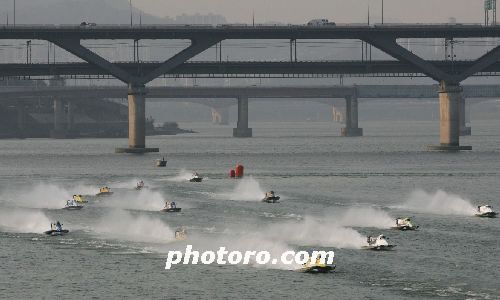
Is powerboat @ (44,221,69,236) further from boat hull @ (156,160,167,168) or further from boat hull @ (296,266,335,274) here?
boat hull @ (156,160,167,168)

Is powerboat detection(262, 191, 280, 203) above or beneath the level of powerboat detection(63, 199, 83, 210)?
above

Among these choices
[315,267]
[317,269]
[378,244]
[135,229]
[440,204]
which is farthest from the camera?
[440,204]

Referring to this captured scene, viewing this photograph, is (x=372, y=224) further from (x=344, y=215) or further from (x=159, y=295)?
(x=159, y=295)

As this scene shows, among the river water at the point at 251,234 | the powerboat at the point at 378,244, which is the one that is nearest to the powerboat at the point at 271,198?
the river water at the point at 251,234

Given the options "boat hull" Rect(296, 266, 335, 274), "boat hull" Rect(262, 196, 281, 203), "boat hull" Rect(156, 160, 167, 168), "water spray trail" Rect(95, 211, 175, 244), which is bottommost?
"boat hull" Rect(296, 266, 335, 274)

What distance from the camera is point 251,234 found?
97.2 meters

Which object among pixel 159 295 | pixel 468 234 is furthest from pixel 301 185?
pixel 159 295

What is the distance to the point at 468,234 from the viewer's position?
96.9m

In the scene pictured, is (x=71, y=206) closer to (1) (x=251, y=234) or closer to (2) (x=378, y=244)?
(1) (x=251, y=234)

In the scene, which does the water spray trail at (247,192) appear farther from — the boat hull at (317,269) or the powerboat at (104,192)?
the boat hull at (317,269)

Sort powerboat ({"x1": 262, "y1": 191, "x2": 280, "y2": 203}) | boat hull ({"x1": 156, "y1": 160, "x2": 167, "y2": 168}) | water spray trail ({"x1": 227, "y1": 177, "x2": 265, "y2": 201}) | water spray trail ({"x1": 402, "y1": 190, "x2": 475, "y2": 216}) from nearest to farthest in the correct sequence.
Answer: water spray trail ({"x1": 402, "y1": 190, "x2": 475, "y2": 216}), powerboat ({"x1": 262, "y1": 191, "x2": 280, "y2": 203}), water spray trail ({"x1": 227, "y1": 177, "x2": 265, "y2": 201}), boat hull ({"x1": 156, "y1": 160, "x2": 167, "y2": 168})

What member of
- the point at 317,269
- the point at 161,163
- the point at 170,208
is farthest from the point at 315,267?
the point at 161,163

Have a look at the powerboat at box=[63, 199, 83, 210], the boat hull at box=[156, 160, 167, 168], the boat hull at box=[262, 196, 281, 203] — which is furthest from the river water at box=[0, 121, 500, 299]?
the boat hull at box=[156, 160, 167, 168]

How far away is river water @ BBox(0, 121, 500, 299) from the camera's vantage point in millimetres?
73812
